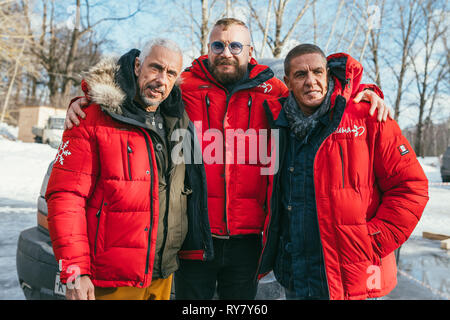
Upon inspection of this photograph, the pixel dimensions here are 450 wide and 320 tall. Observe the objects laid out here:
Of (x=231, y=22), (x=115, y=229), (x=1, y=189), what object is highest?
(x=231, y=22)

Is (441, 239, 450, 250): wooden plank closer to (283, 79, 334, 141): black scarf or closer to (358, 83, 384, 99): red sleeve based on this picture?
(358, 83, 384, 99): red sleeve

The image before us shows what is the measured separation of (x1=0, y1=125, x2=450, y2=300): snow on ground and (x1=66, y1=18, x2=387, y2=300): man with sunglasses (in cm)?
205

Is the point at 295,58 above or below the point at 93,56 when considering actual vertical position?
below

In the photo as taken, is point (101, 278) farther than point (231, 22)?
No

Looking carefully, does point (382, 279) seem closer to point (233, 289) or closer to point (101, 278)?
point (233, 289)

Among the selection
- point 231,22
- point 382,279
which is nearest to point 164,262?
point 382,279

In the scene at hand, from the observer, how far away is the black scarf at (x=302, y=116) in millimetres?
1866

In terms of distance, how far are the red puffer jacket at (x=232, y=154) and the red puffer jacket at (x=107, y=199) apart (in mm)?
461

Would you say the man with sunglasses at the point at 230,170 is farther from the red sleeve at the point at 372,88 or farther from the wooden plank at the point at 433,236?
the wooden plank at the point at 433,236

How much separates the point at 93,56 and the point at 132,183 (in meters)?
34.8

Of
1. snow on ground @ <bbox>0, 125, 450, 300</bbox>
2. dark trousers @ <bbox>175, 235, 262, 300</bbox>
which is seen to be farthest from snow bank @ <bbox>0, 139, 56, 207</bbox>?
dark trousers @ <bbox>175, 235, 262, 300</bbox>

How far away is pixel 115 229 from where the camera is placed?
172cm
